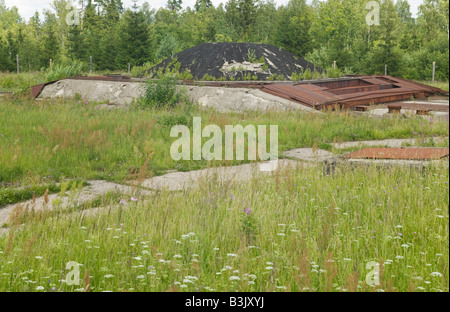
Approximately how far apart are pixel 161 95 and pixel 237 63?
4.93 m

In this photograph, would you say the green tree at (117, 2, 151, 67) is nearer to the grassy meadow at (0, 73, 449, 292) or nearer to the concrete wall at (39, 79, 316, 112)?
the concrete wall at (39, 79, 316, 112)

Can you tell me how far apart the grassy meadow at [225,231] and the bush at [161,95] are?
5.47 metres

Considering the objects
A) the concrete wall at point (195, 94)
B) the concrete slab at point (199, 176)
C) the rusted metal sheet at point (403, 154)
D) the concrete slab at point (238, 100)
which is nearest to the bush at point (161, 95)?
the concrete wall at point (195, 94)

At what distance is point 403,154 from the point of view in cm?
706

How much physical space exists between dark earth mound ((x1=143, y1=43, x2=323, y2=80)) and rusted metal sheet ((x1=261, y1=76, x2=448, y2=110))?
178cm

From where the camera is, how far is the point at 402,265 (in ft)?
11.3

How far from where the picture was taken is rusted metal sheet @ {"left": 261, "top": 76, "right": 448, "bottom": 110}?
538 inches

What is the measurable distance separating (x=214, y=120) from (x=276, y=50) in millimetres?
10392

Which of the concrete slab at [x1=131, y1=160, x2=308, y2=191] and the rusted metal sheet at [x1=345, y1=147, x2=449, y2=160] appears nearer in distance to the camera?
the concrete slab at [x1=131, y1=160, x2=308, y2=191]

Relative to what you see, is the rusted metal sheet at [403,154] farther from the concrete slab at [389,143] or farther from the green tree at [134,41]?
the green tree at [134,41]

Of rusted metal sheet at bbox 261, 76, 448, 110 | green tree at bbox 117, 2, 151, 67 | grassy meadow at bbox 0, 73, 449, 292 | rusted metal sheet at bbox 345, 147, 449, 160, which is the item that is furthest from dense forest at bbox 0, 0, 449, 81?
grassy meadow at bbox 0, 73, 449, 292

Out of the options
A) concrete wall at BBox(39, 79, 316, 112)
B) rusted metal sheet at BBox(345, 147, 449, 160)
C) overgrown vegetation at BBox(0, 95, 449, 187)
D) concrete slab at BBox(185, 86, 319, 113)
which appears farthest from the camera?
concrete wall at BBox(39, 79, 316, 112)

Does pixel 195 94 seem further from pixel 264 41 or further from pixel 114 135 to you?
pixel 264 41

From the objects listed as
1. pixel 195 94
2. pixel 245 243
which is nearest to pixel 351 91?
pixel 195 94
